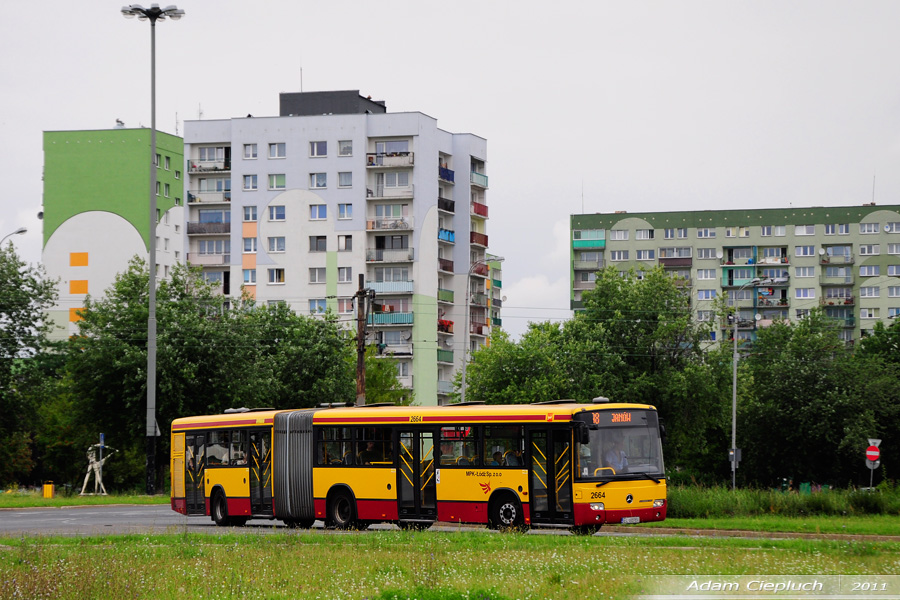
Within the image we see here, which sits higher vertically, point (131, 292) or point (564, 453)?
point (131, 292)

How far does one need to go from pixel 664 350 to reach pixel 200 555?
5647cm

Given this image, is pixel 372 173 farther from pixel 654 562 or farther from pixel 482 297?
pixel 654 562

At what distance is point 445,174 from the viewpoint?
104312 millimetres

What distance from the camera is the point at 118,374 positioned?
53.6 meters

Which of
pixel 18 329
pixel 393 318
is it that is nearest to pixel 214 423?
pixel 18 329

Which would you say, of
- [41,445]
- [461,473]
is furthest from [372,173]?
[461,473]

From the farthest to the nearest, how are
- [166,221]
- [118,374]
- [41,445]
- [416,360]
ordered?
[166,221] → [416,360] → [41,445] → [118,374]

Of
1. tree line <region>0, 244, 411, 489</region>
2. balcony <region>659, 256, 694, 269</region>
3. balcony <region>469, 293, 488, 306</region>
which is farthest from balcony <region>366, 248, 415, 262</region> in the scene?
balcony <region>659, 256, 694, 269</region>

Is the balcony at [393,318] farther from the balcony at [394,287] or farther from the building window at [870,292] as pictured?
the building window at [870,292]

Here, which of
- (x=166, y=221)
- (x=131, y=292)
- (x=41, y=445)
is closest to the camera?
(x=131, y=292)

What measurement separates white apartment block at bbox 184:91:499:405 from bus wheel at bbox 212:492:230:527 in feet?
219

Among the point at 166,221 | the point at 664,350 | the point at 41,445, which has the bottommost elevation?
the point at 41,445

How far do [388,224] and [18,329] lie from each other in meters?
46.6

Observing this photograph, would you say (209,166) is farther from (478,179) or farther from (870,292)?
(870,292)
